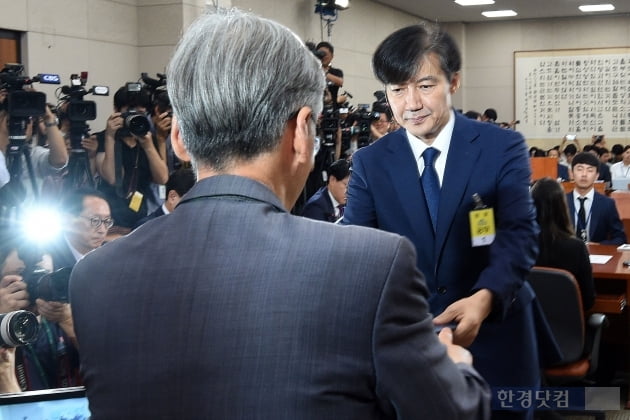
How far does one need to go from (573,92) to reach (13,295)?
13.6 meters

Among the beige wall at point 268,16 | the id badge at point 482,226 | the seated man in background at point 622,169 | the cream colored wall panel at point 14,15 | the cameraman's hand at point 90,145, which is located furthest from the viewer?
the seated man in background at point 622,169

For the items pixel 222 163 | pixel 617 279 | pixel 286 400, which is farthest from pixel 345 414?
pixel 617 279

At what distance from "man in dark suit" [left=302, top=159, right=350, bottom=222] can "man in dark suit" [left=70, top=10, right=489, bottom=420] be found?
11.9 ft

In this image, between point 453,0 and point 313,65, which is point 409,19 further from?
point 313,65

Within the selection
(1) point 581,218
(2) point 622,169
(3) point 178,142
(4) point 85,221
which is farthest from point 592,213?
(2) point 622,169

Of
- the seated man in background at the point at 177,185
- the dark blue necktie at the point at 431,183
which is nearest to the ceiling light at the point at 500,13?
the seated man in background at the point at 177,185

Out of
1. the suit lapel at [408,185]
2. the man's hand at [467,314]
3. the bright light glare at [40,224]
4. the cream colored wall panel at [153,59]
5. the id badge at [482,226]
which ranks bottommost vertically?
the man's hand at [467,314]

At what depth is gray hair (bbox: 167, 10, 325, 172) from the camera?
2.77 feet

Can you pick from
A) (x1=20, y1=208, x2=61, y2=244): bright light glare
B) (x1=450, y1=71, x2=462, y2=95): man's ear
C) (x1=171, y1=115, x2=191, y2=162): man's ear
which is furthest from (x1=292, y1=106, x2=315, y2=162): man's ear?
(x1=20, y1=208, x2=61, y2=244): bright light glare

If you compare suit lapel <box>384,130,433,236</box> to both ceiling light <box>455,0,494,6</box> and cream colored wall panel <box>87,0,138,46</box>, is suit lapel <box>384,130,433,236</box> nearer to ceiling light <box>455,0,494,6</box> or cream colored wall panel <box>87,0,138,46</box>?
cream colored wall panel <box>87,0,138,46</box>

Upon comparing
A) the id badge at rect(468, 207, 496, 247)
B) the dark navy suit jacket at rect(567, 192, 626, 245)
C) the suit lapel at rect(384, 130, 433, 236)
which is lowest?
the dark navy suit jacket at rect(567, 192, 626, 245)

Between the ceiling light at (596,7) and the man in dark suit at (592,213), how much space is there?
27.1ft

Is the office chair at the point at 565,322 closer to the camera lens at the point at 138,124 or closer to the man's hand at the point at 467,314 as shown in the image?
the man's hand at the point at 467,314

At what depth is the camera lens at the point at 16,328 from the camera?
1294mm
